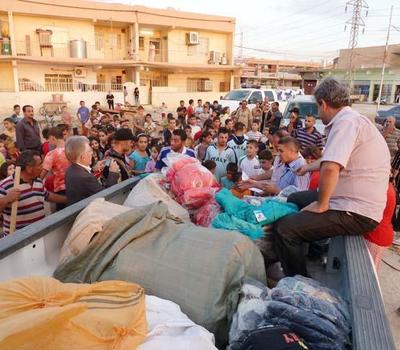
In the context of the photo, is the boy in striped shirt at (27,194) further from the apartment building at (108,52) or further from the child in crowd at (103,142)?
the apartment building at (108,52)

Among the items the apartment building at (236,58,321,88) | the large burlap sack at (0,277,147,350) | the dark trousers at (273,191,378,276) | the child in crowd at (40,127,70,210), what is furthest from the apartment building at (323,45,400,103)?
the large burlap sack at (0,277,147,350)

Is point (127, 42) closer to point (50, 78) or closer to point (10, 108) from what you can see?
point (50, 78)

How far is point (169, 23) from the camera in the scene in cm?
2919

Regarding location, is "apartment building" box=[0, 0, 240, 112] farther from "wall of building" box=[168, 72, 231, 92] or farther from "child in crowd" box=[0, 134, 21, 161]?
"child in crowd" box=[0, 134, 21, 161]

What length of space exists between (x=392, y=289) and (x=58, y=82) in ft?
90.5

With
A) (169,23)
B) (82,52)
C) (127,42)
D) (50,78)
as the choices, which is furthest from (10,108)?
(169,23)

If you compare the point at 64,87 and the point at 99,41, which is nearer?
the point at 64,87

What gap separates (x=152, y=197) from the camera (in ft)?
10.6

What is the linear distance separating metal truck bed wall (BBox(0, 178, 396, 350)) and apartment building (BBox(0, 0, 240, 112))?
79.1 ft

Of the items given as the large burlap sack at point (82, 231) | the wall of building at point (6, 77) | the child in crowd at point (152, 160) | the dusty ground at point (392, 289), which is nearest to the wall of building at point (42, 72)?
the wall of building at point (6, 77)

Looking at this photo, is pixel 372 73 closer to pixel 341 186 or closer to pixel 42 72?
pixel 42 72

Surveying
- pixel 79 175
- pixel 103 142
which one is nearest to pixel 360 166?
pixel 79 175

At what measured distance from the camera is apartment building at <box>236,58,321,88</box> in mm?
52938

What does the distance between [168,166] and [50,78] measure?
26474 mm
